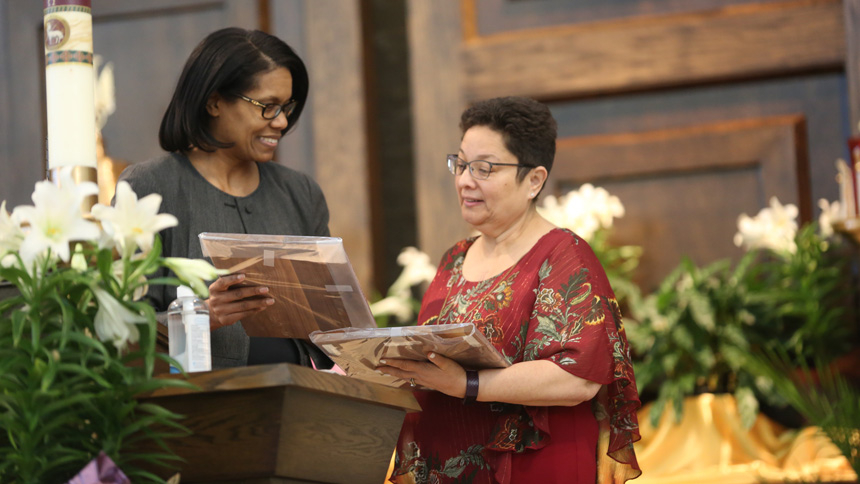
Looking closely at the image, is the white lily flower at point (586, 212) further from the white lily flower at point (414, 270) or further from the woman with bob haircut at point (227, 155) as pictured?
the woman with bob haircut at point (227, 155)

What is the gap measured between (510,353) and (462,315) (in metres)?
0.15

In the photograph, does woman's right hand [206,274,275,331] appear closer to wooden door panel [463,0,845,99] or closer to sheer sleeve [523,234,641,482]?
sheer sleeve [523,234,641,482]

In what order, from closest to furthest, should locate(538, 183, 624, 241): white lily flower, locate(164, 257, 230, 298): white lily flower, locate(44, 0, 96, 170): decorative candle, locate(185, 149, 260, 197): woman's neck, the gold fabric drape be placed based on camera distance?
1. locate(164, 257, 230, 298): white lily flower
2. locate(44, 0, 96, 170): decorative candle
3. locate(185, 149, 260, 197): woman's neck
4. the gold fabric drape
5. locate(538, 183, 624, 241): white lily flower

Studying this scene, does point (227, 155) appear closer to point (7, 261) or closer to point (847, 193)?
point (7, 261)

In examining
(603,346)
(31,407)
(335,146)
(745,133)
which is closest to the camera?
(31,407)

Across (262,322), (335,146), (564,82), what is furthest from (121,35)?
(262,322)

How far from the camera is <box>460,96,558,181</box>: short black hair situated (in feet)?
6.84

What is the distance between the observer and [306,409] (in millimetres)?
1496

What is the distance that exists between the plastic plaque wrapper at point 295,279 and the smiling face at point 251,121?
42 centimetres

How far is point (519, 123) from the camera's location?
2.09 metres

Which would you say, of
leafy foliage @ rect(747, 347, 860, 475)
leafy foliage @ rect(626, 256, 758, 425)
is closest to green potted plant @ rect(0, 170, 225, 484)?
leafy foliage @ rect(747, 347, 860, 475)

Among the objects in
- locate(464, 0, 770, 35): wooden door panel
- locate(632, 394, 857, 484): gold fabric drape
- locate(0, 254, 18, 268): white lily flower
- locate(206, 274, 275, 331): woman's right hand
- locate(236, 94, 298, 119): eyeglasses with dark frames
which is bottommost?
locate(632, 394, 857, 484): gold fabric drape

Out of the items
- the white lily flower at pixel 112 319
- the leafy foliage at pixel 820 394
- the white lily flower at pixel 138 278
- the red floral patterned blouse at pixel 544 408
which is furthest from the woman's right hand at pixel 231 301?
the leafy foliage at pixel 820 394

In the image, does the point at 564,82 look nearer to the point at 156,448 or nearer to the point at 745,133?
the point at 745,133
